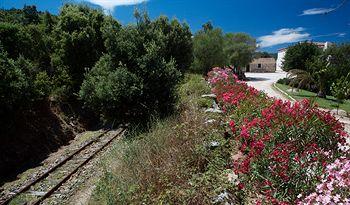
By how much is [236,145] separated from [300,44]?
4478 centimetres

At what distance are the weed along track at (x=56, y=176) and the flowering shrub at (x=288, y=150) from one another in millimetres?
5531

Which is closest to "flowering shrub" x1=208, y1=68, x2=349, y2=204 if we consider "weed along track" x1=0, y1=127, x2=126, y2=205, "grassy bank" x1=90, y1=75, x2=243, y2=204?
"grassy bank" x1=90, y1=75, x2=243, y2=204

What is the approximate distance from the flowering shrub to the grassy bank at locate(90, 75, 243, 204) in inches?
20.1

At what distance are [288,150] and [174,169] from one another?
2228 mm

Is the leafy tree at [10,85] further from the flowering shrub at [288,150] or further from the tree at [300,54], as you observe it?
the tree at [300,54]

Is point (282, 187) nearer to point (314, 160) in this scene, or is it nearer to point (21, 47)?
point (314, 160)

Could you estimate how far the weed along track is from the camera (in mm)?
8289

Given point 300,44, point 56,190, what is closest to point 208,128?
point 56,190

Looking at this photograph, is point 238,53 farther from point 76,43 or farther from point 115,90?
point 115,90

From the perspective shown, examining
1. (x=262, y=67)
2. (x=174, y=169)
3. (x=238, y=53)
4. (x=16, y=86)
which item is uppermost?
(x=16, y=86)

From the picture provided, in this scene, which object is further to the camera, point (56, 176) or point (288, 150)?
point (56, 176)

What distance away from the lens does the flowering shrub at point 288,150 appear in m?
4.48

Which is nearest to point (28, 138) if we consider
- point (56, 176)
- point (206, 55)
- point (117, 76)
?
point (56, 176)

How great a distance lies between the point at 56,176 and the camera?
986 cm
